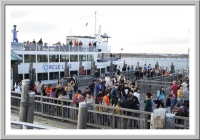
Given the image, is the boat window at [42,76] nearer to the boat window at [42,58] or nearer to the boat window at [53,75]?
the boat window at [53,75]

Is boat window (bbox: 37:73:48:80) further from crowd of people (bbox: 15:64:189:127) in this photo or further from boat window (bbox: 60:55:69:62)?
crowd of people (bbox: 15:64:189:127)

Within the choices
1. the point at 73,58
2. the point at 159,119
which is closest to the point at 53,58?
the point at 73,58

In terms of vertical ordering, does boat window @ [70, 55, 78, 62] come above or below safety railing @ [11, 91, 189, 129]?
above

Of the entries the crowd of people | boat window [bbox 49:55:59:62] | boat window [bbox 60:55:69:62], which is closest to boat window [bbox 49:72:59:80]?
boat window [bbox 49:55:59:62]

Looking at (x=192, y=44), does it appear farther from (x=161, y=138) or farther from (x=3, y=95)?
(x=3, y=95)

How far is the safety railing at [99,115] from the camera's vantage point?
8.98m

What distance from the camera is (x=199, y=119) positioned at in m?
4.57

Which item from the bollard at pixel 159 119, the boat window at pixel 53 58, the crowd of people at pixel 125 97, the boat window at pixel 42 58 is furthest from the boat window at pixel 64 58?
the bollard at pixel 159 119

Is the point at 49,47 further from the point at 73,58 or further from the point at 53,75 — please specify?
the point at 73,58

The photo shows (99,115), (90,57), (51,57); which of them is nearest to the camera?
(99,115)

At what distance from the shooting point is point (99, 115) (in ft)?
32.8

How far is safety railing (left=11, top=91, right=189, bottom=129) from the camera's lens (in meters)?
8.98
